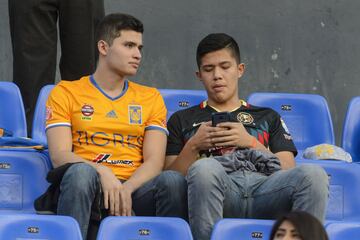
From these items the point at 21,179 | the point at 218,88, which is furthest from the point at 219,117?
the point at 21,179

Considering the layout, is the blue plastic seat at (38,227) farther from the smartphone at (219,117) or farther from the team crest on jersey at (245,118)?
the team crest on jersey at (245,118)

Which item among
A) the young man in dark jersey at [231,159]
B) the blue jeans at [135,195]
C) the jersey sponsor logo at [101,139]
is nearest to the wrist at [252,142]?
the young man in dark jersey at [231,159]

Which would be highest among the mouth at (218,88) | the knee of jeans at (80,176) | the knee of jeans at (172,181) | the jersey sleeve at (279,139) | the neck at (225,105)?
the mouth at (218,88)

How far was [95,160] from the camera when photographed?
5.47 metres

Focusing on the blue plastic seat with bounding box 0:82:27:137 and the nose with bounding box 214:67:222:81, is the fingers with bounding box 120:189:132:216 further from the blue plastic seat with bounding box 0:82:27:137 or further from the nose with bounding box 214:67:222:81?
the blue plastic seat with bounding box 0:82:27:137

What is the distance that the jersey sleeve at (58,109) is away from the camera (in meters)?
5.47

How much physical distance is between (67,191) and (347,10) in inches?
137

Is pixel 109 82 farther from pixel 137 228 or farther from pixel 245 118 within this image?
pixel 137 228

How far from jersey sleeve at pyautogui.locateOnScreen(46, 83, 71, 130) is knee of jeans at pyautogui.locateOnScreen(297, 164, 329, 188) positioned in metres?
1.16

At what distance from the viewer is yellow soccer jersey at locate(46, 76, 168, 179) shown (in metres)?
5.49

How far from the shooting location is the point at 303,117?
6.32 metres

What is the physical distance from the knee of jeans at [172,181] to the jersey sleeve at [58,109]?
0.57 meters

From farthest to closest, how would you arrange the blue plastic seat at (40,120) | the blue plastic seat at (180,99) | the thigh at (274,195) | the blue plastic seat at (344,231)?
the blue plastic seat at (180,99) < the blue plastic seat at (40,120) < the thigh at (274,195) < the blue plastic seat at (344,231)

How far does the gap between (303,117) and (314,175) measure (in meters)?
1.32
